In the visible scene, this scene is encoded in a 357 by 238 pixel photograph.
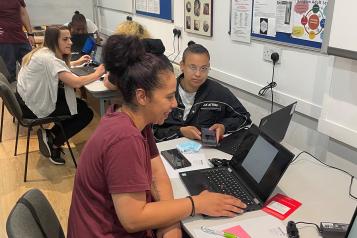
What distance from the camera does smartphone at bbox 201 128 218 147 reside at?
1.67 metres

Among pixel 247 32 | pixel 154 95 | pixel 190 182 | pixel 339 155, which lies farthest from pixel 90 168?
pixel 247 32

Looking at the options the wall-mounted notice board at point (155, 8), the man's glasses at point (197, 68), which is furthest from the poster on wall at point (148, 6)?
the man's glasses at point (197, 68)

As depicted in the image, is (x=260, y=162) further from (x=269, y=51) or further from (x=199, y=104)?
(x=269, y=51)

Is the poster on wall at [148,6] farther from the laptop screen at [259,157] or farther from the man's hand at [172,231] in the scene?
the man's hand at [172,231]

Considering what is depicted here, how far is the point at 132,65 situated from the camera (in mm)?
1094

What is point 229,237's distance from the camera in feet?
3.37

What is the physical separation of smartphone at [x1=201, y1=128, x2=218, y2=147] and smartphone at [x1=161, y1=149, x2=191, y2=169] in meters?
0.16

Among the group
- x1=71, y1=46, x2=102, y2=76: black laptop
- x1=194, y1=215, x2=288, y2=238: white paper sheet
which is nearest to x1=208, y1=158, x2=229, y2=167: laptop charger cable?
x1=194, y1=215, x2=288, y2=238: white paper sheet

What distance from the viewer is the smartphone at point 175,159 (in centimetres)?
148

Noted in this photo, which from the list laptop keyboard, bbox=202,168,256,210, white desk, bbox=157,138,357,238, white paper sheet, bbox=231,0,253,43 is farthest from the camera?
white paper sheet, bbox=231,0,253,43

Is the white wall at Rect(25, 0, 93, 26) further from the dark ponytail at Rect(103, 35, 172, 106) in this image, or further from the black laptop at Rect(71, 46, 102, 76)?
the dark ponytail at Rect(103, 35, 172, 106)

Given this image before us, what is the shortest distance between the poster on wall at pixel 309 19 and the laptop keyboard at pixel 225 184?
3.21ft

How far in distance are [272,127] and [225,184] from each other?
39 cm

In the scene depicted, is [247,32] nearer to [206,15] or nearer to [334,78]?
[206,15]
